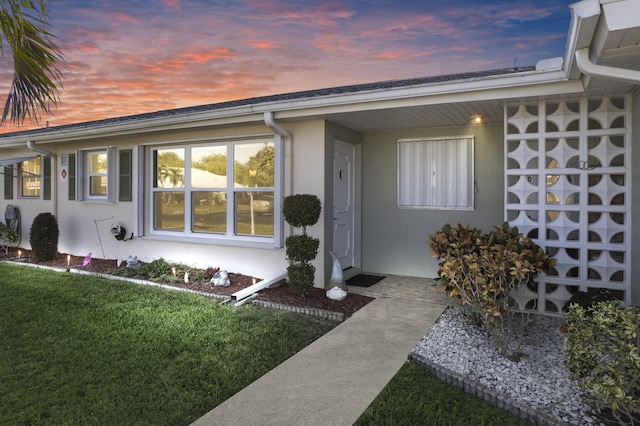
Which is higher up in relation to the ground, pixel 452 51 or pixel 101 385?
pixel 452 51

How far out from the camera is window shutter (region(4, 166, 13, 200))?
10.7 meters

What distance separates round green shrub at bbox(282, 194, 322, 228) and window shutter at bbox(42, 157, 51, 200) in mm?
7239

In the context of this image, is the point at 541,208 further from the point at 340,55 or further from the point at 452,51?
the point at 340,55

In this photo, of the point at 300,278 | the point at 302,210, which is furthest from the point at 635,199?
the point at 300,278

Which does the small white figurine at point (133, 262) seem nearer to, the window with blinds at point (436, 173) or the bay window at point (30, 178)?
the bay window at point (30, 178)

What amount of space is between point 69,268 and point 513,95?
8.28 meters

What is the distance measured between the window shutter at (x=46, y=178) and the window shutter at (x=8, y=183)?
159 cm

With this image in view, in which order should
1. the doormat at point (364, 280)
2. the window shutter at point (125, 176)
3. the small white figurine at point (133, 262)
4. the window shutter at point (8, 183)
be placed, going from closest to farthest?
1. the doormat at point (364, 280)
2. the small white figurine at point (133, 262)
3. the window shutter at point (125, 176)
4. the window shutter at point (8, 183)

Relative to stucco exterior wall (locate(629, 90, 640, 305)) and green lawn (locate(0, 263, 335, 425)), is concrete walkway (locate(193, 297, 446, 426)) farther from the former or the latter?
stucco exterior wall (locate(629, 90, 640, 305))

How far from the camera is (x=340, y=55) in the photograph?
32.1 ft

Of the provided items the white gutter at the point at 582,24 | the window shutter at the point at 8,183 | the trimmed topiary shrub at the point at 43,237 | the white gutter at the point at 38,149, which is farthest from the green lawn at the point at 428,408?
the window shutter at the point at 8,183

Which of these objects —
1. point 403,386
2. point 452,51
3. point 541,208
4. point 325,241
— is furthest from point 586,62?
point 452,51

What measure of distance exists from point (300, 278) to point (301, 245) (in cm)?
48

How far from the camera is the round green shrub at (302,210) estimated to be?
19.0 feet
